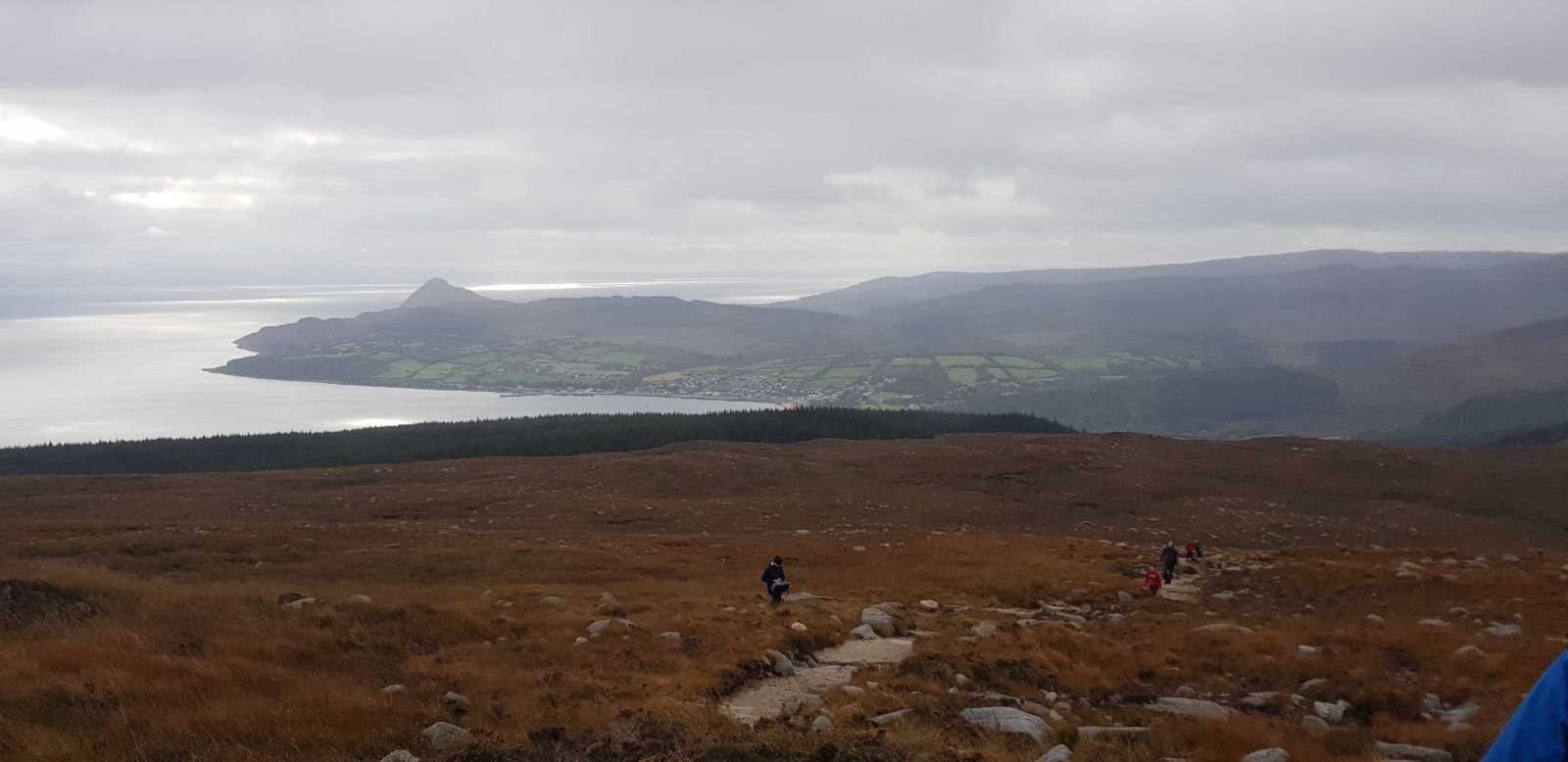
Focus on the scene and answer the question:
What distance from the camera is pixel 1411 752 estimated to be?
10.0 m

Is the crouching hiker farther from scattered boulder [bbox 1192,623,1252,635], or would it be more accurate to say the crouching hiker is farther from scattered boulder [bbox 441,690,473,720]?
scattered boulder [bbox 441,690,473,720]

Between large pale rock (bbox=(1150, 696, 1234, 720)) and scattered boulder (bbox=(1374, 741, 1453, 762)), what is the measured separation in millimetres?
1709

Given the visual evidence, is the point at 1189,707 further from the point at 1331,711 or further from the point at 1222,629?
the point at 1222,629

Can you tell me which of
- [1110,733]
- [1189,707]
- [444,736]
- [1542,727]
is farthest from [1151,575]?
[1542,727]

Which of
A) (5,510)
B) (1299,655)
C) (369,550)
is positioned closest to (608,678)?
(1299,655)

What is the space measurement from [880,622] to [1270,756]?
9296 millimetres

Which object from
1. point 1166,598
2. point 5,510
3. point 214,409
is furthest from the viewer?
point 214,409

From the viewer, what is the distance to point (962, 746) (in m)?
A: 9.48

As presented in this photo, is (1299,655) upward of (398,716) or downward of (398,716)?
downward

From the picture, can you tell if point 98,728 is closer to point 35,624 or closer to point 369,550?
point 35,624

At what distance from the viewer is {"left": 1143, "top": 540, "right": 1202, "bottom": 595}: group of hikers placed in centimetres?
2469

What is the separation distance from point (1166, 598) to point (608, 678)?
18.3 metres

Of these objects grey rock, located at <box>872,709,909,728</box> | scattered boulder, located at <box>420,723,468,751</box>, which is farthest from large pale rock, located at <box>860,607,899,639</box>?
scattered boulder, located at <box>420,723,468,751</box>

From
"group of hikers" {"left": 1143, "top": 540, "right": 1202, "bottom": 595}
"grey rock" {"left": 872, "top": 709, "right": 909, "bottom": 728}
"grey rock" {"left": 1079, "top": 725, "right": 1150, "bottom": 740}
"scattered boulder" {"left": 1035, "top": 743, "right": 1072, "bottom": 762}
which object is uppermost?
"scattered boulder" {"left": 1035, "top": 743, "right": 1072, "bottom": 762}
